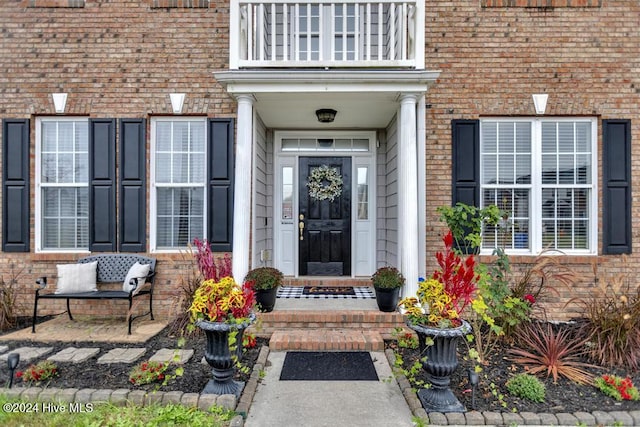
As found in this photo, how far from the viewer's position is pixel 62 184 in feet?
16.1

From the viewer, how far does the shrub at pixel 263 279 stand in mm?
4219

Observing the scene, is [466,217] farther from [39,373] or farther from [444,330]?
[39,373]

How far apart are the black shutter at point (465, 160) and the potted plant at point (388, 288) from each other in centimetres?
137

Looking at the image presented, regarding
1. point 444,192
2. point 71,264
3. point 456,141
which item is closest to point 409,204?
point 444,192

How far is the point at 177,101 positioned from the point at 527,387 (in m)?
4.98

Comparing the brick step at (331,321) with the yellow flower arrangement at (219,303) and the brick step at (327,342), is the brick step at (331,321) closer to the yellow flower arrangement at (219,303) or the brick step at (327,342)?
the brick step at (327,342)

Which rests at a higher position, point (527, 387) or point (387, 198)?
point (387, 198)

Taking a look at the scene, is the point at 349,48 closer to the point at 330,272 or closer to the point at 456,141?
the point at 456,141

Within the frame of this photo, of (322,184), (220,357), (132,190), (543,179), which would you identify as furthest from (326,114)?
(220,357)

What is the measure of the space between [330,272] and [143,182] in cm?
309

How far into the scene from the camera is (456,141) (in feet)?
15.6

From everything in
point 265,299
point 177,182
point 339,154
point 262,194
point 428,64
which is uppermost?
point 428,64

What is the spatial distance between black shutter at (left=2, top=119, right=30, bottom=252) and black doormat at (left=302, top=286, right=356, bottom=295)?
3885 millimetres

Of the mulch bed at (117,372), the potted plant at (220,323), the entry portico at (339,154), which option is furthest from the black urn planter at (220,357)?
the entry portico at (339,154)
